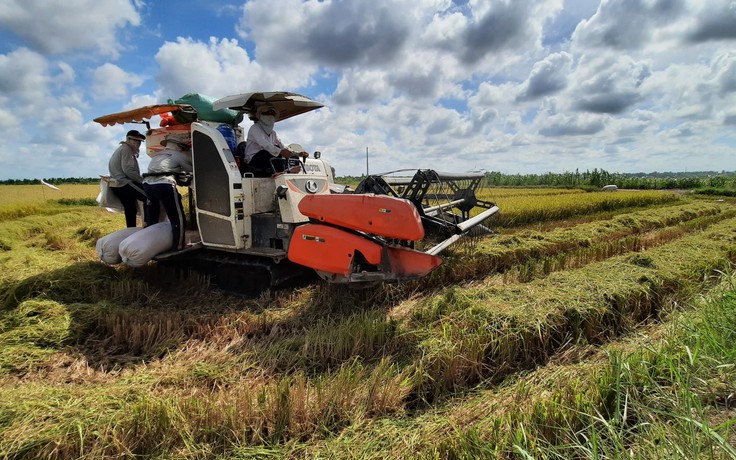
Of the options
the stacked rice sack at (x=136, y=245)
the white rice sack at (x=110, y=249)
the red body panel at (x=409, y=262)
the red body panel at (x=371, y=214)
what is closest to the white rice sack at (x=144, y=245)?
the stacked rice sack at (x=136, y=245)

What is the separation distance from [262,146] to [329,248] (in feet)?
5.91

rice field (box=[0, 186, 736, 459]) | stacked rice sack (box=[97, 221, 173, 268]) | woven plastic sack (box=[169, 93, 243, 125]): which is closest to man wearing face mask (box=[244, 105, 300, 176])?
woven plastic sack (box=[169, 93, 243, 125])

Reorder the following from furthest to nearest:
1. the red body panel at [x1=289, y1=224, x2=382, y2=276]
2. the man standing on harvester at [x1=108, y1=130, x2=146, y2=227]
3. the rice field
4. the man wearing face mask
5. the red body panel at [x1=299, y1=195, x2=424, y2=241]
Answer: the man standing on harvester at [x1=108, y1=130, x2=146, y2=227], the man wearing face mask, the red body panel at [x1=289, y1=224, x2=382, y2=276], the red body panel at [x1=299, y1=195, x2=424, y2=241], the rice field

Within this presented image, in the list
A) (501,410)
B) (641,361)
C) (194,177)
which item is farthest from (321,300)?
(641,361)

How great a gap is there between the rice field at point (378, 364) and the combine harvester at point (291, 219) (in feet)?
1.50

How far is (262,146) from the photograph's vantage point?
497cm

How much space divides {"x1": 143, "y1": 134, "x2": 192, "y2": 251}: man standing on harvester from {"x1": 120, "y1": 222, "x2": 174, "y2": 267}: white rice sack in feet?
0.43

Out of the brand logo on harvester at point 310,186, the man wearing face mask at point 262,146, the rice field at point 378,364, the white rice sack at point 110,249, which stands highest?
the man wearing face mask at point 262,146

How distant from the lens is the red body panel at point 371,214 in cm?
375

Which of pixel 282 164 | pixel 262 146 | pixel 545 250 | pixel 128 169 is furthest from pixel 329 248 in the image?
pixel 545 250

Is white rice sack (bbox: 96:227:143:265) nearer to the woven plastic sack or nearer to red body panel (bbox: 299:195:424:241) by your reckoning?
the woven plastic sack

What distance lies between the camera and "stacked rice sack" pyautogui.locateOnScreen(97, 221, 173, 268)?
4.89m

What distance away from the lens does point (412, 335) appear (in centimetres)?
353

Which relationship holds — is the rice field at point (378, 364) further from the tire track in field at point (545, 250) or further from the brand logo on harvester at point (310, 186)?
the brand logo on harvester at point (310, 186)
